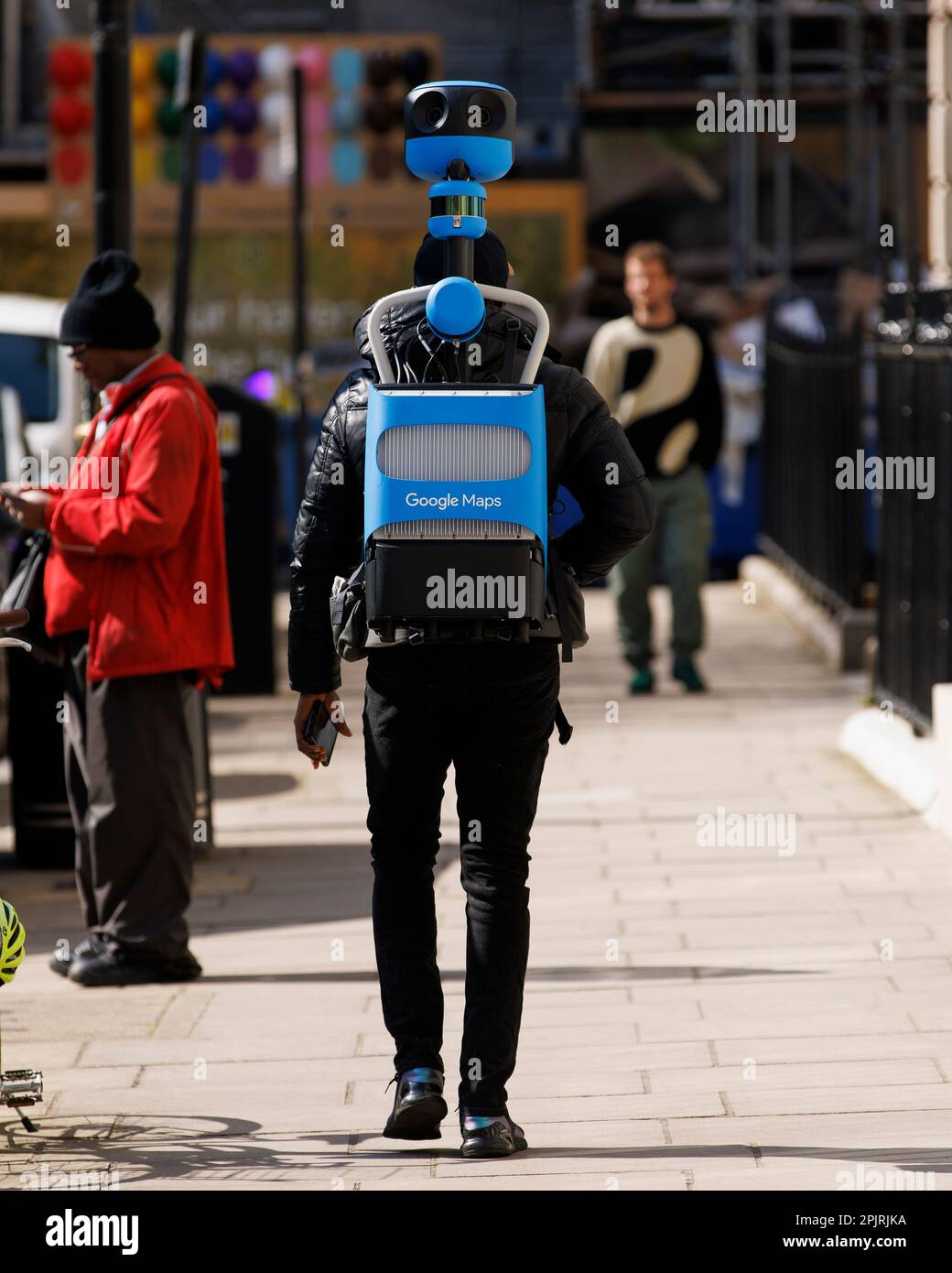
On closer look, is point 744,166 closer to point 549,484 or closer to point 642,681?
point 642,681

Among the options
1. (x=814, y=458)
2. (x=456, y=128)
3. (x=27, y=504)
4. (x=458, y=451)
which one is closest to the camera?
(x=458, y=451)

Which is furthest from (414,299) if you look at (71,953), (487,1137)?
(71,953)

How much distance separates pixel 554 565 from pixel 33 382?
1325 cm

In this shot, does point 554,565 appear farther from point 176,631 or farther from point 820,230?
point 820,230

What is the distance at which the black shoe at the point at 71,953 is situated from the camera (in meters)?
6.22

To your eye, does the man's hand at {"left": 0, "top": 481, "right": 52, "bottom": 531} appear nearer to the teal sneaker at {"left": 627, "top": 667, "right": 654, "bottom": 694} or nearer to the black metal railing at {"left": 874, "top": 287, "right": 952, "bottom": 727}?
the black metal railing at {"left": 874, "top": 287, "right": 952, "bottom": 727}

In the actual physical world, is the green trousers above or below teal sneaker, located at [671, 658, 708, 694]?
above

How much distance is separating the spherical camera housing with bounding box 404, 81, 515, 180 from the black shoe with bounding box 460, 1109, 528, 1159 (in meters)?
1.73

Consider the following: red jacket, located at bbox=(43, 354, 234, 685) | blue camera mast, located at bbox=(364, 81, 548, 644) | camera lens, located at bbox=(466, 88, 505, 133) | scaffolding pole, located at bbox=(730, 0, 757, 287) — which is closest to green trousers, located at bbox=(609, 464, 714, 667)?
red jacket, located at bbox=(43, 354, 234, 685)

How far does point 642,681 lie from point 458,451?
287 inches

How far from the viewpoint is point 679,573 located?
11250 millimetres

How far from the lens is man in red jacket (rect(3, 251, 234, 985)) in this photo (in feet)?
19.7

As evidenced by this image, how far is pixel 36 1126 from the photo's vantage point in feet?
15.6

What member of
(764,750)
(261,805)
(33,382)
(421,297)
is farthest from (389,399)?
(33,382)
